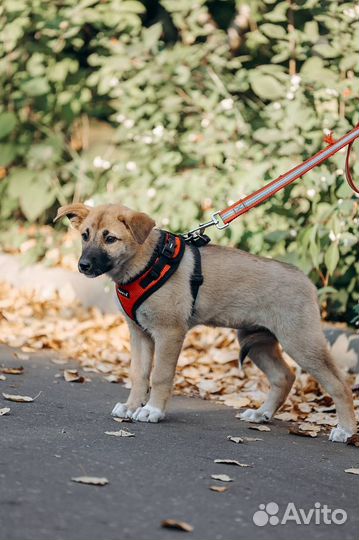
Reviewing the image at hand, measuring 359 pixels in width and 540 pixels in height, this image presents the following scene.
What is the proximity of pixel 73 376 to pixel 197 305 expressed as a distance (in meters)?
1.34

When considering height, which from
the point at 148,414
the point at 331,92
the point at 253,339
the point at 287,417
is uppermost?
the point at 331,92

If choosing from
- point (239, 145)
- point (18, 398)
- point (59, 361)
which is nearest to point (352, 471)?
point (18, 398)

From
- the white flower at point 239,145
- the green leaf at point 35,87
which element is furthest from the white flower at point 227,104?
the green leaf at point 35,87

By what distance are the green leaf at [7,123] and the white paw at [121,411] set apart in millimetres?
5071

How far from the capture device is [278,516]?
3.27m

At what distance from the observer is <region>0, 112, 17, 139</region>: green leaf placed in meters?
9.24

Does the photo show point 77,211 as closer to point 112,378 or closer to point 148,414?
point 148,414

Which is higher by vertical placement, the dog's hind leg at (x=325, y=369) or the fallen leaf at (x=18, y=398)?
the dog's hind leg at (x=325, y=369)

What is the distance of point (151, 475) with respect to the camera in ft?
11.8

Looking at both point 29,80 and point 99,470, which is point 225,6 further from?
point 99,470

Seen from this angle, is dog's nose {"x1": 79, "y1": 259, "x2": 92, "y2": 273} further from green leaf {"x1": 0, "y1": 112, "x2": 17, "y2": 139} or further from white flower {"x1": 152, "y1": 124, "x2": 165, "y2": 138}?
green leaf {"x1": 0, "y1": 112, "x2": 17, "y2": 139}

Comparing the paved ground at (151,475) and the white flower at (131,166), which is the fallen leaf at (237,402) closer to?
the paved ground at (151,475)

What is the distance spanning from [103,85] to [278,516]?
5.99 m

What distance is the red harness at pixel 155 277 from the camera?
4797 millimetres
